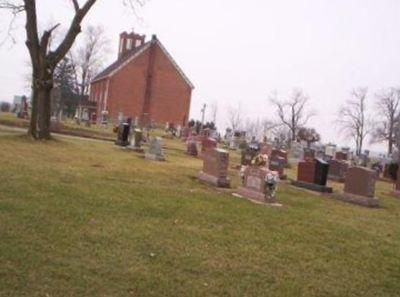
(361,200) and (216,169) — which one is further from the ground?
(216,169)

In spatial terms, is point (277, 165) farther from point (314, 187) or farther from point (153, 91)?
point (153, 91)

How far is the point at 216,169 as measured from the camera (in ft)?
49.6

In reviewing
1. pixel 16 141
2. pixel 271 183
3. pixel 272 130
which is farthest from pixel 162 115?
pixel 271 183

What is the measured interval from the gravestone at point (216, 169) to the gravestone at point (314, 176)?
4.01m

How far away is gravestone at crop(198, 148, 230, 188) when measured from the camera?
14961 mm

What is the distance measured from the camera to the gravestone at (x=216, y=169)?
14961 millimetres

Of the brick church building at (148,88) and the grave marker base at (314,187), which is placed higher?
the brick church building at (148,88)

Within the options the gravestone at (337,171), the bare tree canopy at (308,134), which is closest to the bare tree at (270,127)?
the bare tree canopy at (308,134)

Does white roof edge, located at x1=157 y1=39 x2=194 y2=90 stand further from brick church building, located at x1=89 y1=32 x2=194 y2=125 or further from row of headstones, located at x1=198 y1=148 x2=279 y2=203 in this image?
Result: row of headstones, located at x1=198 y1=148 x2=279 y2=203

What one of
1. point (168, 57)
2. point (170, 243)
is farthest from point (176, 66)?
point (170, 243)

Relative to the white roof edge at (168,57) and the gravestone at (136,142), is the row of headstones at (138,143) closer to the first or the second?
the gravestone at (136,142)

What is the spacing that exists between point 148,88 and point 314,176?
162 ft

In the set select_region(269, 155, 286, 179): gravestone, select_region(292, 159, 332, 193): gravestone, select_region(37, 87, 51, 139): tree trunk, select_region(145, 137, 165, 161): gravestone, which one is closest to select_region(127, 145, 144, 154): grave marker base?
select_region(145, 137, 165, 161): gravestone

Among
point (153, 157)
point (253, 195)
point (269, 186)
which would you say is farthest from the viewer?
point (153, 157)
